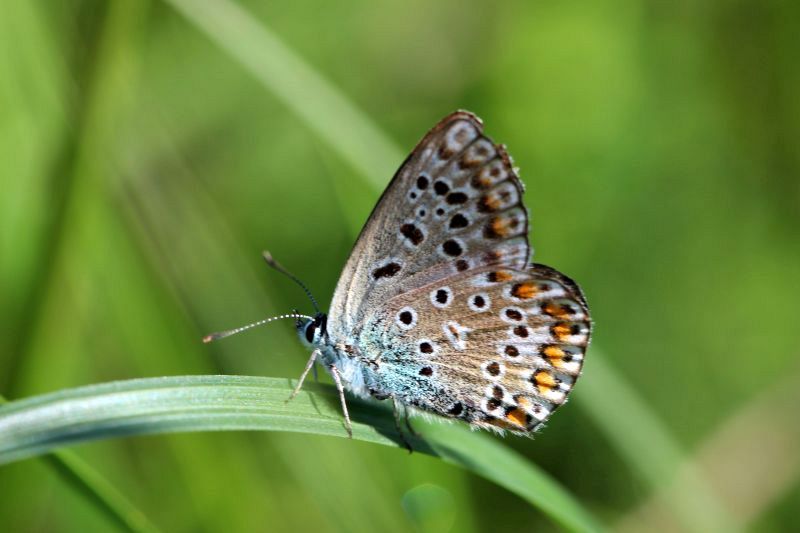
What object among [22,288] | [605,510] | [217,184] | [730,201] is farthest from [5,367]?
[730,201]

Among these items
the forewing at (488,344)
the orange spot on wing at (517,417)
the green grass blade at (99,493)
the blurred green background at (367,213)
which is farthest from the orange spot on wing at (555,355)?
the green grass blade at (99,493)

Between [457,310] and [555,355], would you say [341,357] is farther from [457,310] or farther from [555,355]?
[555,355]

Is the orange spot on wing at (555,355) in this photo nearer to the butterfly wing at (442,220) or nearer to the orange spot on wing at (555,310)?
the orange spot on wing at (555,310)

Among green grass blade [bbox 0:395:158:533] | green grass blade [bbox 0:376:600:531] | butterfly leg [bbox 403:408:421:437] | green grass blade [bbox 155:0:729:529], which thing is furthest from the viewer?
green grass blade [bbox 155:0:729:529]

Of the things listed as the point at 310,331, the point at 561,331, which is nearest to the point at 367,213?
the point at 310,331

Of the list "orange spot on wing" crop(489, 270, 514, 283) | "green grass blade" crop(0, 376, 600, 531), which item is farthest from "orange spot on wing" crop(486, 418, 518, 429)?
"orange spot on wing" crop(489, 270, 514, 283)

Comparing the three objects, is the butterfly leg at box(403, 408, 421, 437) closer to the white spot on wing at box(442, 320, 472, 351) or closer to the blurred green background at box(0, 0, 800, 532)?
the white spot on wing at box(442, 320, 472, 351)
